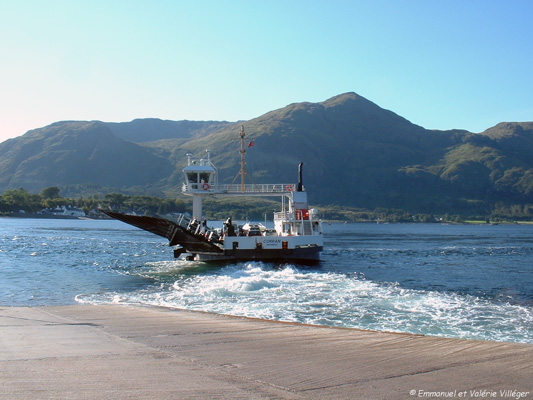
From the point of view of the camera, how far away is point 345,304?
1956cm

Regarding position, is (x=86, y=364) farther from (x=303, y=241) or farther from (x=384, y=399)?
(x=303, y=241)

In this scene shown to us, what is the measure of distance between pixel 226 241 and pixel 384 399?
2984 centimetres

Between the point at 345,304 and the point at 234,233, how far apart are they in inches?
723

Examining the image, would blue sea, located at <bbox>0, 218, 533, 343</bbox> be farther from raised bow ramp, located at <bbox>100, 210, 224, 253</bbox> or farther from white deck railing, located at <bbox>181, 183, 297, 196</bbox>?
white deck railing, located at <bbox>181, 183, 297, 196</bbox>

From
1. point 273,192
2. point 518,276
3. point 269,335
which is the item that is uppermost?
point 273,192

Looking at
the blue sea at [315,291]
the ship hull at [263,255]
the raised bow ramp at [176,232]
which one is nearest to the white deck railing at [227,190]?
the raised bow ramp at [176,232]

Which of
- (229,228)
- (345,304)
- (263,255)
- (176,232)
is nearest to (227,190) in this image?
(229,228)

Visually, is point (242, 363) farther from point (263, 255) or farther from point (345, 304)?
point (263, 255)

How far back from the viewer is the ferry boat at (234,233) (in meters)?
36.2

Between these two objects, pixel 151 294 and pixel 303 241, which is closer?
pixel 151 294

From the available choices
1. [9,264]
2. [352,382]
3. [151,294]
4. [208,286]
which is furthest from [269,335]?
[9,264]

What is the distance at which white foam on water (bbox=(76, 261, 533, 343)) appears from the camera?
627 inches

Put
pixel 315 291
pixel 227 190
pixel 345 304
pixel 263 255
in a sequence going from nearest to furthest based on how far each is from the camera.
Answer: pixel 345 304
pixel 315 291
pixel 263 255
pixel 227 190

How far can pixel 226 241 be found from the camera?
36.1 m
